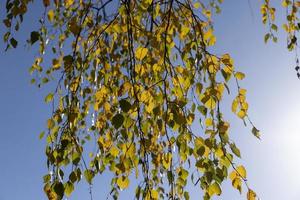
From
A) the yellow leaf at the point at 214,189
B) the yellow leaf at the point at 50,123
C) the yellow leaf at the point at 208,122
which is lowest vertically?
the yellow leaf at the point at 214,189

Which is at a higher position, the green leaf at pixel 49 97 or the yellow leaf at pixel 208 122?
the green leaf at pixel 49 97

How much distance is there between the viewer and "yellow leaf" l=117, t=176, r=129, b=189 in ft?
7.98

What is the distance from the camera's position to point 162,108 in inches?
103

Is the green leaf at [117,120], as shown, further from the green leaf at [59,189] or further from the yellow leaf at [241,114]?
the yellow leaf at [241,114]

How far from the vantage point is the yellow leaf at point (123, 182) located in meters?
2.43

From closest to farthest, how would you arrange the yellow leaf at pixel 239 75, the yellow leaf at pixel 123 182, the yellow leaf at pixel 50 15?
1. the yellow leaf at pixel 239 75
2. the yellow leaf at pixel 123 182
3. the yellow leaf at pixel 50 15

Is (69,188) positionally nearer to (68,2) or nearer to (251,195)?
(251,195)

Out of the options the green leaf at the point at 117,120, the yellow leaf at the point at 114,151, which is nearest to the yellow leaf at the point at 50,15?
the yellow leaf at the point at 114,151

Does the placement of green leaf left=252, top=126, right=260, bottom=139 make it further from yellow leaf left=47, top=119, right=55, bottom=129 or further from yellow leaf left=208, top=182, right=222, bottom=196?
yellow leaf left=47, top=119, right=55, bottom=129

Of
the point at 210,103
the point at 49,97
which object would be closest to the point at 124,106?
the point at 210,103

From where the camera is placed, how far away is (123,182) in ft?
7.99

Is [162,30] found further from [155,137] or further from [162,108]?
[155,137]

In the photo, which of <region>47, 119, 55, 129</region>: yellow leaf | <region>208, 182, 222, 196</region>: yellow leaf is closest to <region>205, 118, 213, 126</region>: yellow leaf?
<region>208, 182, 222, 196</region>: yellow leaf

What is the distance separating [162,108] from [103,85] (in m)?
0.41
